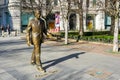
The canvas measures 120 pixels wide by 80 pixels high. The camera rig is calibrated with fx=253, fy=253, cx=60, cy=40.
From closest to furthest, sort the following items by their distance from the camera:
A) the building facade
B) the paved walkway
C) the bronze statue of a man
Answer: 1. the paved walkway
2. the bronze statue of a man
3. the building facade

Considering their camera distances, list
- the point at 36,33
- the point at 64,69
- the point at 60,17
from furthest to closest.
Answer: the point at 60,17 < the point at 64,69 < the point at 36,33

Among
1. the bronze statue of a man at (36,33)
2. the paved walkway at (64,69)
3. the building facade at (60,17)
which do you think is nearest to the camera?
the paved walkway at (64,69)

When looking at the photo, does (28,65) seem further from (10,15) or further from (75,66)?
(10,15)

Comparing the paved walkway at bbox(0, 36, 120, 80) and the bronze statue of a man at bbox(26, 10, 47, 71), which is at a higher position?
the bronze statue of a man at bbox(26, 10, 47, 71)

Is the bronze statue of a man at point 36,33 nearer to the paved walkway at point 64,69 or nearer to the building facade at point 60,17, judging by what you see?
the paved walkway at point 64,69

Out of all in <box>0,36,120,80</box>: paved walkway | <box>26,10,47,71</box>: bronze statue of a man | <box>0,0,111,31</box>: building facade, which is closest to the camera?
<box>0,36,120,80</box>: paved walkway

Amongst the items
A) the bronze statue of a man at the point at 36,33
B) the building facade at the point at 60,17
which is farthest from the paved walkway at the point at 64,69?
the building facade at the point at 60,17

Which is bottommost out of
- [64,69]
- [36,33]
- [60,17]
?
[64,69]

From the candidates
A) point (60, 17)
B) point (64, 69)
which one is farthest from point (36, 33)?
point (60, 17)

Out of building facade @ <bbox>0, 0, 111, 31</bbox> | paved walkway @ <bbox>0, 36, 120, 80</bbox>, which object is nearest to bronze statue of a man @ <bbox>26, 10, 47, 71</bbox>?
paved walkway @ <bbox>0, 36, 120, 80</bbox>

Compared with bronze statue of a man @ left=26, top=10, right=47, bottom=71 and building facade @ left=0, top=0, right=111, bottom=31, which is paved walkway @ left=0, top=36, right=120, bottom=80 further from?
building facade @ left=0, top=0, right=111, bottom=31

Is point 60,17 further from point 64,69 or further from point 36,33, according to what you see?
point 36,33

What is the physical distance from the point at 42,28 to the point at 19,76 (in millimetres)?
2136

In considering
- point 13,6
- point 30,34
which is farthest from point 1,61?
point 13,6
